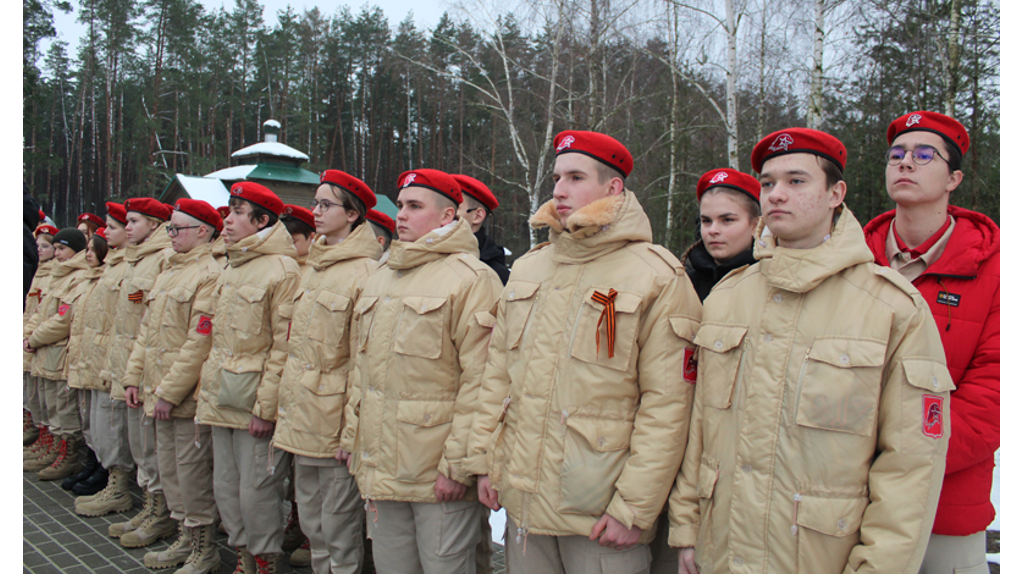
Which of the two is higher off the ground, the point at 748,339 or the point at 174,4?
the point at 174,4

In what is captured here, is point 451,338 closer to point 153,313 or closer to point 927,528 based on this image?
point 927,528

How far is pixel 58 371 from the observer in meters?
7.05

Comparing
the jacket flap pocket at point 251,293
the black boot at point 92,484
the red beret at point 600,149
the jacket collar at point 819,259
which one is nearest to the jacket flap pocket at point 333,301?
the jacket flap pocket at point 251,293

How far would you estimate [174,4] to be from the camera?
31.7 m

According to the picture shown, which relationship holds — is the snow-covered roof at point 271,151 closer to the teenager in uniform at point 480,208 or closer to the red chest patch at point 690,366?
the teenager in uniform at point 480,208

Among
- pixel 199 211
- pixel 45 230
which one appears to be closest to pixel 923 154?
pixel 199 211

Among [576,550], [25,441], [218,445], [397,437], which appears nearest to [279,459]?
[218,445]

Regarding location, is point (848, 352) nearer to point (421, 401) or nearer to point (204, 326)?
point (421, 401)

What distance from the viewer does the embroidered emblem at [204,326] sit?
464cm

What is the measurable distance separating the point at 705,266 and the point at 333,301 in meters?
2.14

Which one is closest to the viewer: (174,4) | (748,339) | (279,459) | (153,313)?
(748,339)

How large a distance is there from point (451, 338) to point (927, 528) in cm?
212

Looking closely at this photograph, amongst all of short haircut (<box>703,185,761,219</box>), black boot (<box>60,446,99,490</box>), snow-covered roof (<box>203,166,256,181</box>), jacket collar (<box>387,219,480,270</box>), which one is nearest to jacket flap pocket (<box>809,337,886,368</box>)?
short haircut (<box>703,185,761,219</box>)

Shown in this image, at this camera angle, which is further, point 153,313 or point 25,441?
point 25,441
